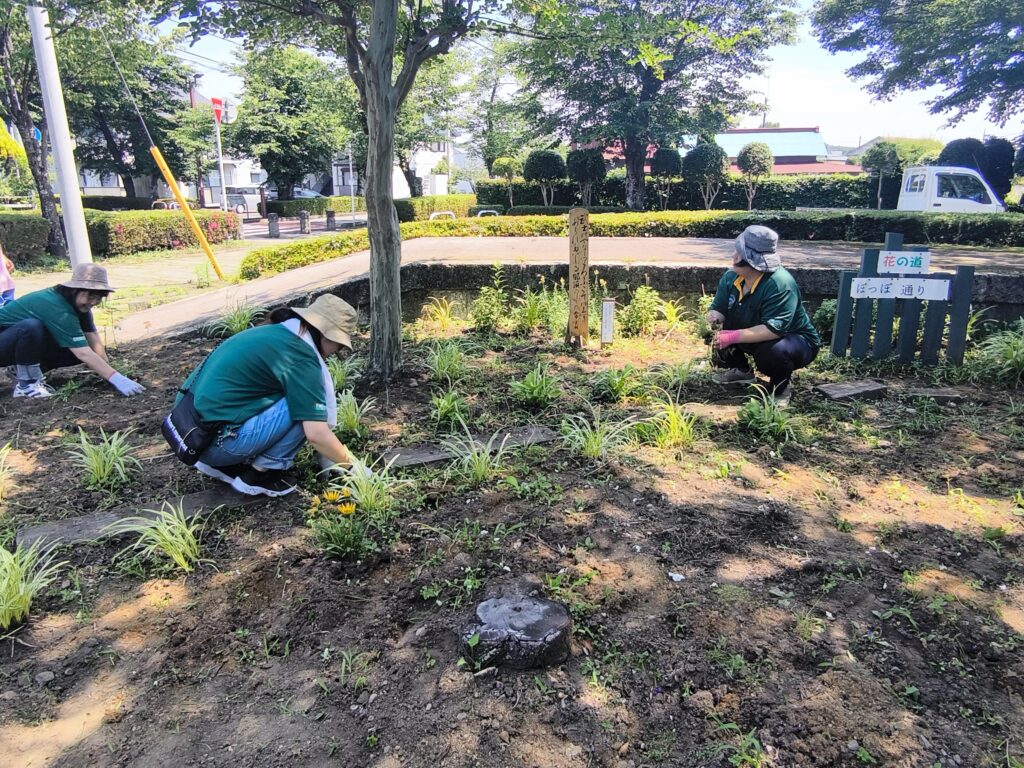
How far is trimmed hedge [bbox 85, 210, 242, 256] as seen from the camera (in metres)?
14.6

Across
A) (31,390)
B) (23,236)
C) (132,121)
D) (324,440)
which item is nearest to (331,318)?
(324,440)

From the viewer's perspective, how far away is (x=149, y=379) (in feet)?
17.0

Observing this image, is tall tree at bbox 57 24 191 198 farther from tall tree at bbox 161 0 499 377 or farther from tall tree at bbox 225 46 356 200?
tall tree at bbox 161 0 499 377

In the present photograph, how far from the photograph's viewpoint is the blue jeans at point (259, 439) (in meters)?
3.15

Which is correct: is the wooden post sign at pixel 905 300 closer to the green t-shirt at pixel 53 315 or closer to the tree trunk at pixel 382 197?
the tree trunk at pixel 382 197

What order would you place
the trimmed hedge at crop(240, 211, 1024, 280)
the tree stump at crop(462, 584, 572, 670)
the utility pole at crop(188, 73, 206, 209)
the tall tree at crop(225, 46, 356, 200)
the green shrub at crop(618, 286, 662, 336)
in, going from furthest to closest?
the utility pole at crop(188, 73, 206, 209) < the tall tree at crop(225, 46, 356, 200) < the trimmed hedge at crop(240, 211, 1024, 280) < the green shrub at crop(618, 286, 662, 336) < the tree stump at crop(462, 584, 572, 670)

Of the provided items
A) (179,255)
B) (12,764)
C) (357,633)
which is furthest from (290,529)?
(179,255)

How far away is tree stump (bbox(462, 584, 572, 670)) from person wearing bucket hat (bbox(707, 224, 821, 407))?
262 cm

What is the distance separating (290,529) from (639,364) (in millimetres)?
3130

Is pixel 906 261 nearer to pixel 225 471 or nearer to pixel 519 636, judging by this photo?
pixel 519 636

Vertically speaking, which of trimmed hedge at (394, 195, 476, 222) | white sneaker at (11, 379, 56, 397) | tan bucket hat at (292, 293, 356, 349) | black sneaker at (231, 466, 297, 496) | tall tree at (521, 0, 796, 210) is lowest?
black sneaker at (231, 466, 297, 496)

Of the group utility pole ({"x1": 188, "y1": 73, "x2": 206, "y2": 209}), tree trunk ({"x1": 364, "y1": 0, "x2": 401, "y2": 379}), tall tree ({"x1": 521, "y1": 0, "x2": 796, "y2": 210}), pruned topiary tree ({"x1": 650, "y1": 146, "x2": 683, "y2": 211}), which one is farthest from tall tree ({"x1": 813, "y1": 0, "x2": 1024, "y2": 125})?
utility pole ({"x1": 188, "y1": 73, "x2": 206, "y2": 209})

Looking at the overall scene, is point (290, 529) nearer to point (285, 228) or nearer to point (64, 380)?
point (64, 380)

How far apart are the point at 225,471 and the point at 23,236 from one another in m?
12.6
